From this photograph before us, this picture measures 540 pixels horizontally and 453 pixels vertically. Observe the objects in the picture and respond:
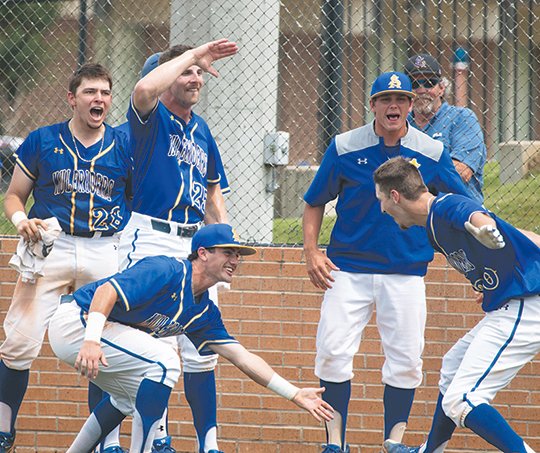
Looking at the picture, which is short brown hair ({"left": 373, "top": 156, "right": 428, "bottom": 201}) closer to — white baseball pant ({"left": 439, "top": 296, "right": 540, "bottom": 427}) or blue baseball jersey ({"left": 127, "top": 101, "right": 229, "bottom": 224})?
white baseball pant ({"left": 439, "top": 296, "right": 540, "bottom": 427})

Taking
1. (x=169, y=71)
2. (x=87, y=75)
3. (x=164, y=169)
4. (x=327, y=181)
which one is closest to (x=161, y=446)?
(x=164, y=169)

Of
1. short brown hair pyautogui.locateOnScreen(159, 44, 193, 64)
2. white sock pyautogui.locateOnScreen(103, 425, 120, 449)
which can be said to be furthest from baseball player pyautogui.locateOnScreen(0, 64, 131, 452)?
white sock pyautogui.locateOnScreen(103, 425, 120, 449)

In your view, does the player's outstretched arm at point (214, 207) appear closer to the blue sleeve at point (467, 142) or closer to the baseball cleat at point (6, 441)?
the blue sleeve at point (467, 142)

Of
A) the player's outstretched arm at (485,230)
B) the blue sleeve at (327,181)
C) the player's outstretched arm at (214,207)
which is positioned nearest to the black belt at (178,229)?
the player's outstretched arm at (214,207)

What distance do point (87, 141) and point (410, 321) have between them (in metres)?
2.15

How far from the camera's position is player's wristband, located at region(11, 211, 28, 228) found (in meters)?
6.04

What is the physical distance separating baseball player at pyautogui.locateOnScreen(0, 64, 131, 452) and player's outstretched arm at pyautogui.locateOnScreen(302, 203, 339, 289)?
1090mm

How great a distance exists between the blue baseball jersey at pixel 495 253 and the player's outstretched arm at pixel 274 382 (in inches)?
38.1

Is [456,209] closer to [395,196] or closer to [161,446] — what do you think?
[395,196]

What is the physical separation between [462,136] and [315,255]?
1.25 metres

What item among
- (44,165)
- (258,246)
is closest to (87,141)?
(44,165)

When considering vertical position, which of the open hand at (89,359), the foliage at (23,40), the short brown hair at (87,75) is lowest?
the open hand at (89,359)

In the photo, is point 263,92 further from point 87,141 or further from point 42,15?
point 42,15

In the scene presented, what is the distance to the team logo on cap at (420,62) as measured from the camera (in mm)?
6617
